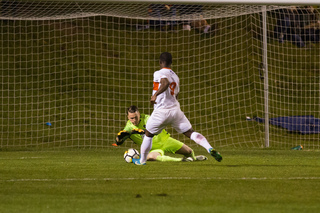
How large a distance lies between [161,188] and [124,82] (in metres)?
13.2

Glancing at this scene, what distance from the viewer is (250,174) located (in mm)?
6535

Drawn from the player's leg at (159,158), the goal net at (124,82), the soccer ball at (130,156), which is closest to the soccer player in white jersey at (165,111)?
the soccer ball at (130,156)

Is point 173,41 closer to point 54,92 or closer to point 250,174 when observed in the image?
point 54,92

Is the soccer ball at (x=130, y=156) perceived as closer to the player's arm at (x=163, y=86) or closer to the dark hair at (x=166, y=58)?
the player's arm at (x=163, y=86)

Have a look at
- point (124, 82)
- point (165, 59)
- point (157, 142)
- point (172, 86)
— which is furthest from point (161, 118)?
point (124, 82)

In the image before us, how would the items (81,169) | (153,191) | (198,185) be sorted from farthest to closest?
1. (81,169)
2. (198,185)
3. (153,191)

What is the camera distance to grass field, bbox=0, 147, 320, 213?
4.26 meters

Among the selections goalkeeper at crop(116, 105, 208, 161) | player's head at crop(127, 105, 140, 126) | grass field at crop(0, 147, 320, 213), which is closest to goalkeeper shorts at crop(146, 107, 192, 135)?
grass field at crop(0, 147, 320, 213)

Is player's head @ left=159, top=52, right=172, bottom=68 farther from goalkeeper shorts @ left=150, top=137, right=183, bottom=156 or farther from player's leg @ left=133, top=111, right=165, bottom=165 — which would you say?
goalkeeper shorts @ left=150, top=137, right=183, bottom=156

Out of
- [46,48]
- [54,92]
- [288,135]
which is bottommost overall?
[288,135]

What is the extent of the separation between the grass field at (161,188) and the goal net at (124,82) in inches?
243

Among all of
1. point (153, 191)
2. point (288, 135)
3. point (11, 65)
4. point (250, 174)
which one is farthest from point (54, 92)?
point (153, 191)

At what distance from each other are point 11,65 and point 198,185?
13.1 meters

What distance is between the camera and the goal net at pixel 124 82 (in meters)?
13.7
